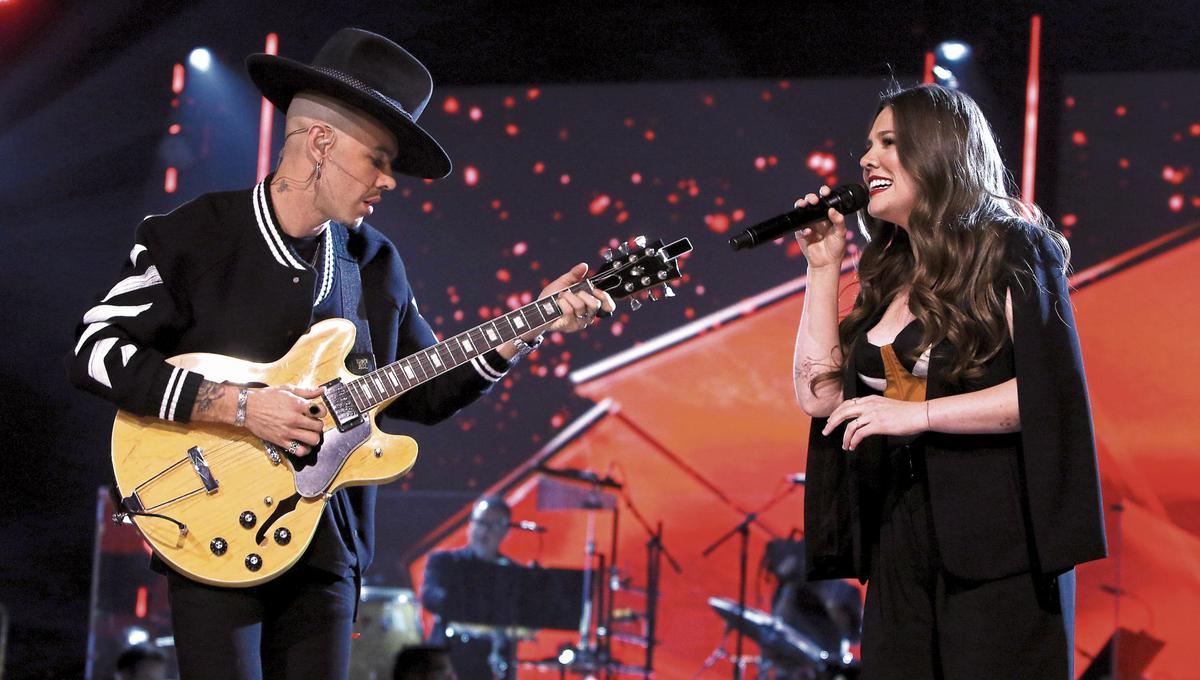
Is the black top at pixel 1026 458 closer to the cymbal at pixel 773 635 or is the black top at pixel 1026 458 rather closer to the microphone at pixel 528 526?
the cymbal at pixel 773 635

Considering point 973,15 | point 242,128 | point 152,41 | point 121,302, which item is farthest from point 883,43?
point 121,302

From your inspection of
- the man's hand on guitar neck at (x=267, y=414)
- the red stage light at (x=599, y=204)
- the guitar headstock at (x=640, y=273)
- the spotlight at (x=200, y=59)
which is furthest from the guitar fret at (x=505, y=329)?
the spotlight at (x=200, y=59)

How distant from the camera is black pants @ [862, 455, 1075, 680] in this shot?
6.40 ft

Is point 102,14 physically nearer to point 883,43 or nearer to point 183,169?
point 183,169

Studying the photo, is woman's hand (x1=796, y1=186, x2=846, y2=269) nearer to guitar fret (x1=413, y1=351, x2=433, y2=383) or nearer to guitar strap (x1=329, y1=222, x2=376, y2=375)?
guitar fret (x1=413, y1=351, x2=433, y2=383)

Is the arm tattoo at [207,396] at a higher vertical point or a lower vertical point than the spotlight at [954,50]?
lower

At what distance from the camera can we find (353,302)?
274 centimetres

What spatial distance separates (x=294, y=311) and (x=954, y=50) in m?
4.01

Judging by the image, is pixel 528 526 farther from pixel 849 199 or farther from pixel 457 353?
A: pixel 849 199

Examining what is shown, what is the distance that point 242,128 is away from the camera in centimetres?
607

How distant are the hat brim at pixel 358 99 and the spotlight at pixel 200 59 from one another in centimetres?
338

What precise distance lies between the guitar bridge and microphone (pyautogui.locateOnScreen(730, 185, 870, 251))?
0.92m

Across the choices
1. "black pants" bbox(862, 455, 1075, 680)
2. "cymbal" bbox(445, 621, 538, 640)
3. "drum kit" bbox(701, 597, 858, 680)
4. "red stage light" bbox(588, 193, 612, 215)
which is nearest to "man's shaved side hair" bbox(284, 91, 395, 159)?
"black pants" bbox(862, 455, 1075, 680)

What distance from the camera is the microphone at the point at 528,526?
5539 millimetres
